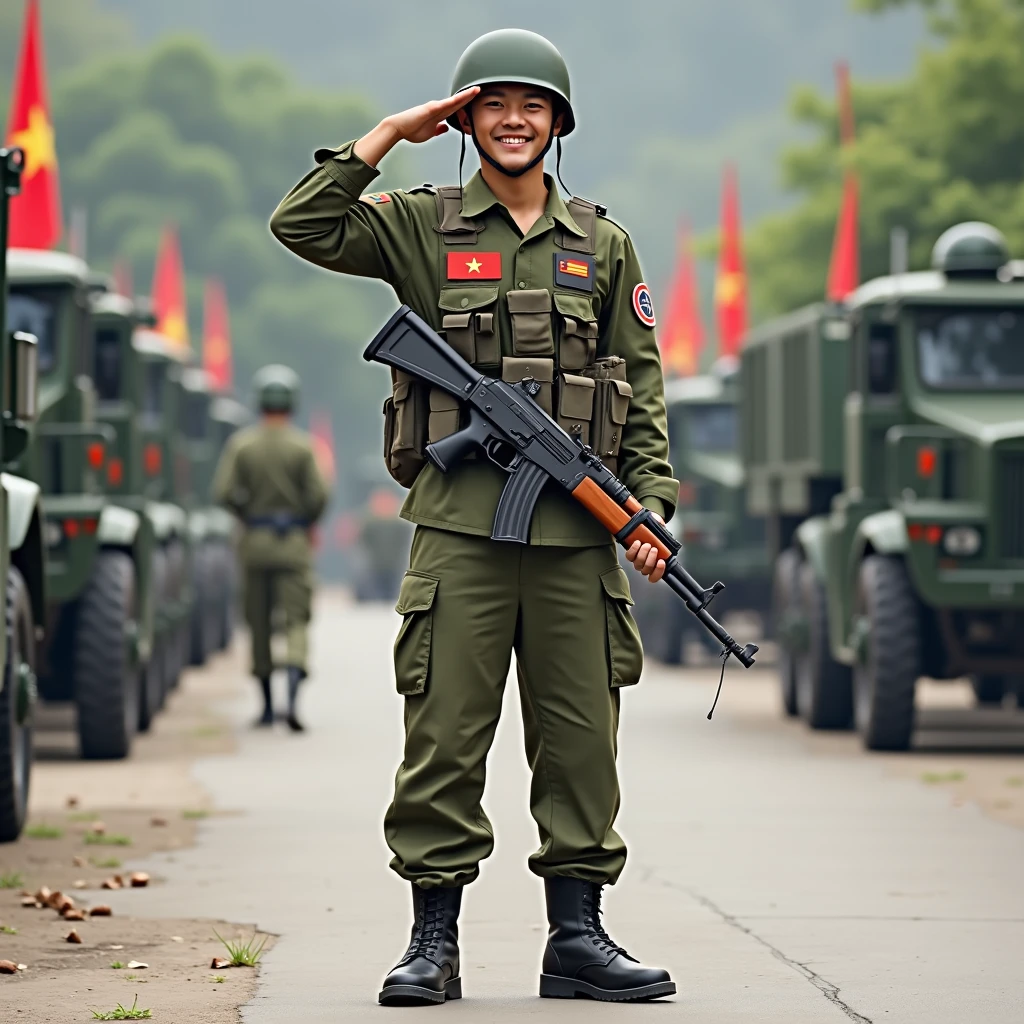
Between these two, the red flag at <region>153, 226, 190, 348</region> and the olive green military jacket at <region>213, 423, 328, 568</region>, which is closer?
the olive green military jacket at <region>213, 423, 328, 568</region>

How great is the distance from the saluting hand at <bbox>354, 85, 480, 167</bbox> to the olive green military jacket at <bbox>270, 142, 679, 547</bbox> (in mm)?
49

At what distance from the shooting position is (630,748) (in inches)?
576

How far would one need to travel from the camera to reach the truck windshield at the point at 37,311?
13898mm

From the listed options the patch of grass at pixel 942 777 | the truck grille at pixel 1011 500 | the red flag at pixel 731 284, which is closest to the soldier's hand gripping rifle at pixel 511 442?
the patch of grass at pixel 942 777

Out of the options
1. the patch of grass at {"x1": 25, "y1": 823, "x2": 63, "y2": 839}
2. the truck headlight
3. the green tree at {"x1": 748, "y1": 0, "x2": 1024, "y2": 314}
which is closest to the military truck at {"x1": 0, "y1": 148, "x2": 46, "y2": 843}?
the patch of grass at {"x1": 25, "y1": 823, "x2": 63, "y2": 839}

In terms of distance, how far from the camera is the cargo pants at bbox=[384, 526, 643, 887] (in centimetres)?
630

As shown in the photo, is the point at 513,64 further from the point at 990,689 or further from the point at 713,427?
the point at 713,427

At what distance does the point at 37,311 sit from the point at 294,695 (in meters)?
3.00

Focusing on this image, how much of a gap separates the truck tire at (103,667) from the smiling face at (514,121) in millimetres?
7358

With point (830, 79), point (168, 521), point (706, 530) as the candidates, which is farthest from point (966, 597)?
point (830, 79)

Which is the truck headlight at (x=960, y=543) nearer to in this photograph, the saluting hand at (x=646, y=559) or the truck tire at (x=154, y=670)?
the truck tire at (x=154, y=670)

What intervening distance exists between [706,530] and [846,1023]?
17.3 m

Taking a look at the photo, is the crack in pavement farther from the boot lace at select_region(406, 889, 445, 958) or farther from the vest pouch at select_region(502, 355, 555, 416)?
the vest pouch at select_region(502, 355, 555, 416)

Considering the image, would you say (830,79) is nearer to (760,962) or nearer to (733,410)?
(733,410)
